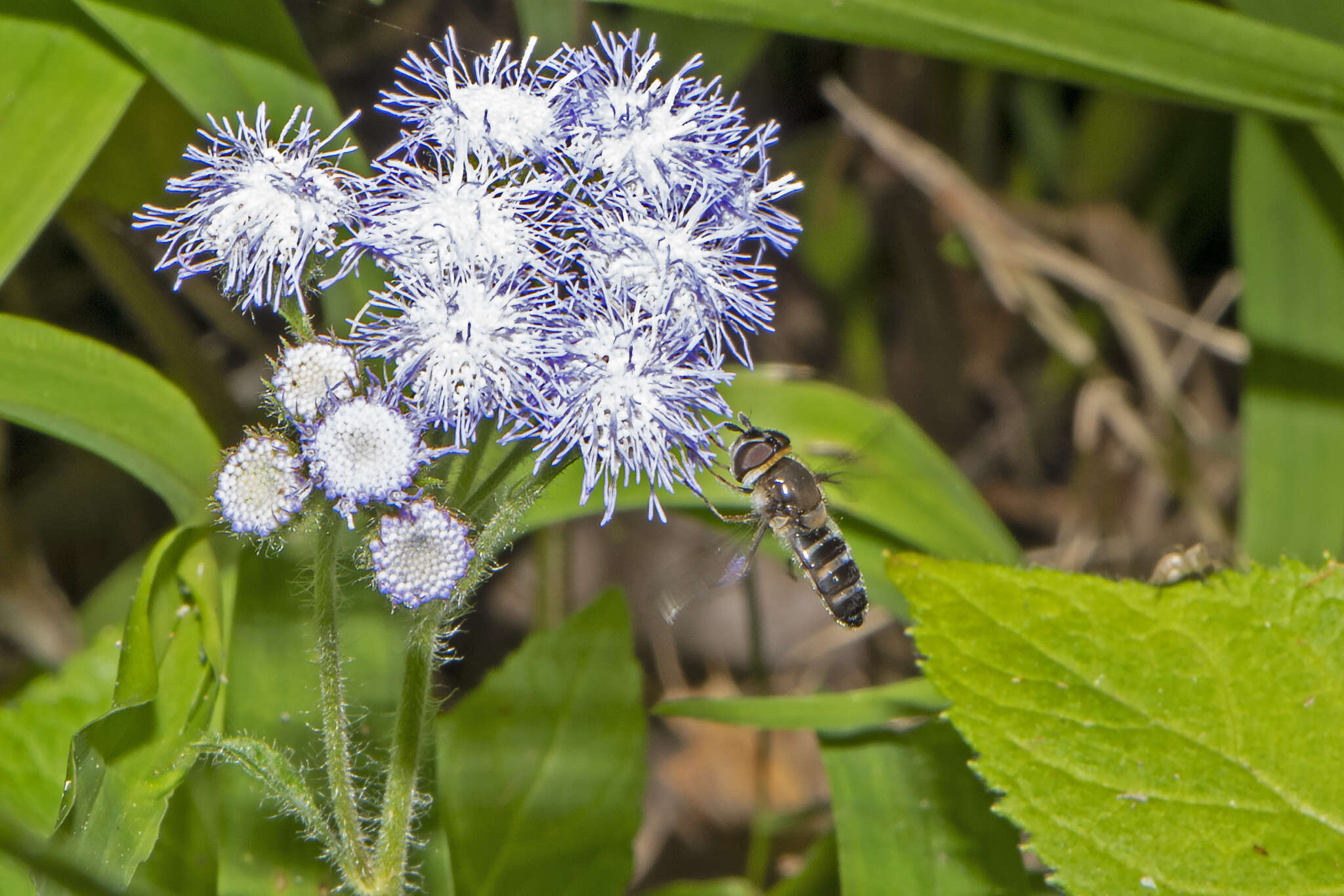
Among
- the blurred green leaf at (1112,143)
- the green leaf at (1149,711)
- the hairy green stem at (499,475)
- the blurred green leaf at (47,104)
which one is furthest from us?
the blurred green leaf at (1112,143)

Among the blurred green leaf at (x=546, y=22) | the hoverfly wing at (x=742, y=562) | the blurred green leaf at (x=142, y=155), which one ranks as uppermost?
the blurred green leaf at (x=546, y=22)

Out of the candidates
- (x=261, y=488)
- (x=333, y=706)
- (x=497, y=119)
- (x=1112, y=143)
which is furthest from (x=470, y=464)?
(x=1112, y=143)

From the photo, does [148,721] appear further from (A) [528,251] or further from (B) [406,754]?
(A) [528,251]

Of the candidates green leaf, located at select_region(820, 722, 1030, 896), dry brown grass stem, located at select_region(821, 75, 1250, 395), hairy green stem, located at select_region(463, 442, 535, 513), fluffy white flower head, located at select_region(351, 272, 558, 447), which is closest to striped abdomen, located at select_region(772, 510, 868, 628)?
green leaf, located at select_region(820, 722, 1030, 896)

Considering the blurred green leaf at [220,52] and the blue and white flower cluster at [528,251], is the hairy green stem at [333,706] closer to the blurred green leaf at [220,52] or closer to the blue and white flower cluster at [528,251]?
the blue and white flower cluster at [528,251]

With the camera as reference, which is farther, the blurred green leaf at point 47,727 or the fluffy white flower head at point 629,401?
the blurred green leaf at point 47,727

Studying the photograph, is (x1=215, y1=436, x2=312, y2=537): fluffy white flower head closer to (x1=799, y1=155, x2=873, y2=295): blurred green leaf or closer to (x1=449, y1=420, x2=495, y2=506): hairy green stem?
(x1=449, y1=420, x2=495, y2=506): hairy green stem

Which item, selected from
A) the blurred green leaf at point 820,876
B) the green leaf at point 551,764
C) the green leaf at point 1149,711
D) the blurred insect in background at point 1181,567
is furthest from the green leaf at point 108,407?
the blurred insect in background at point 1181,567
